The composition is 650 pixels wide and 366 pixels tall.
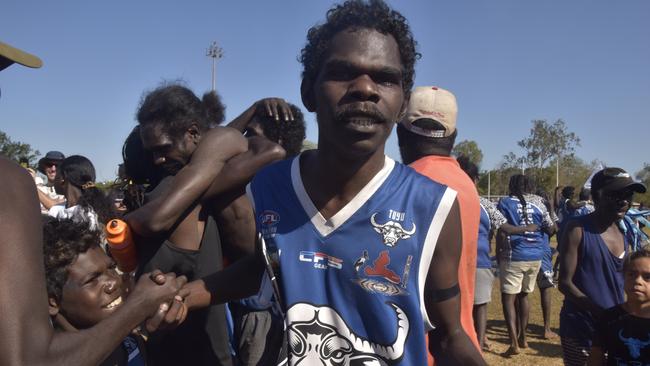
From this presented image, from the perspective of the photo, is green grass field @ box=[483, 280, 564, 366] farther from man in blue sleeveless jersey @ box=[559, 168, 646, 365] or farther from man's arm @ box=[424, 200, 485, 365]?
man's arm @ box=[424, 200, 485, 365]

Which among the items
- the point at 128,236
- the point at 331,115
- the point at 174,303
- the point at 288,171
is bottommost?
the point at 174,303

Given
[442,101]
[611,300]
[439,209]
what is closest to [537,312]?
[611,300]

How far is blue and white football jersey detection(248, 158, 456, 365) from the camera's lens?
1.80 metres

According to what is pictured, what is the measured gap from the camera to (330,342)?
1836 mm

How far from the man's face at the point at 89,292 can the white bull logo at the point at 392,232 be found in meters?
1.35

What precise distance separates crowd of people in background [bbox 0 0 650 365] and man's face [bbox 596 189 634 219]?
1021 mm

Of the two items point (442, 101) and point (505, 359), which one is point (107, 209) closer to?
point (442, 101)

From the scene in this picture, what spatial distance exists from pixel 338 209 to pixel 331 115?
335 mm

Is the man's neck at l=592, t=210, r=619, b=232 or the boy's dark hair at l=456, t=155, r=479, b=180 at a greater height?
the boy's dark hair at l=456, t=155, r=479, b=180

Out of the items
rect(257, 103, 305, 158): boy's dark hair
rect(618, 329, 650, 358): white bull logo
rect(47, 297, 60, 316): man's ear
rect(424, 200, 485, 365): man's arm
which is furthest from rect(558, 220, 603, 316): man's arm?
rect(47, 297, 60, 316): man's ear

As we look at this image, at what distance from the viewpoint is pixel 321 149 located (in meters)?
2.04

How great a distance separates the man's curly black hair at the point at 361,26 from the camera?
6.40ft

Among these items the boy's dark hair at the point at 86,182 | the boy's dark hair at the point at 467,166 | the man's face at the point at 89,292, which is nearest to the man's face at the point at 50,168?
the boy's dark hair at the point at 86,182

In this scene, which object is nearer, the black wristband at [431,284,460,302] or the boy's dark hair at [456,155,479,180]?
the black wristband at [431,284,460,302]
